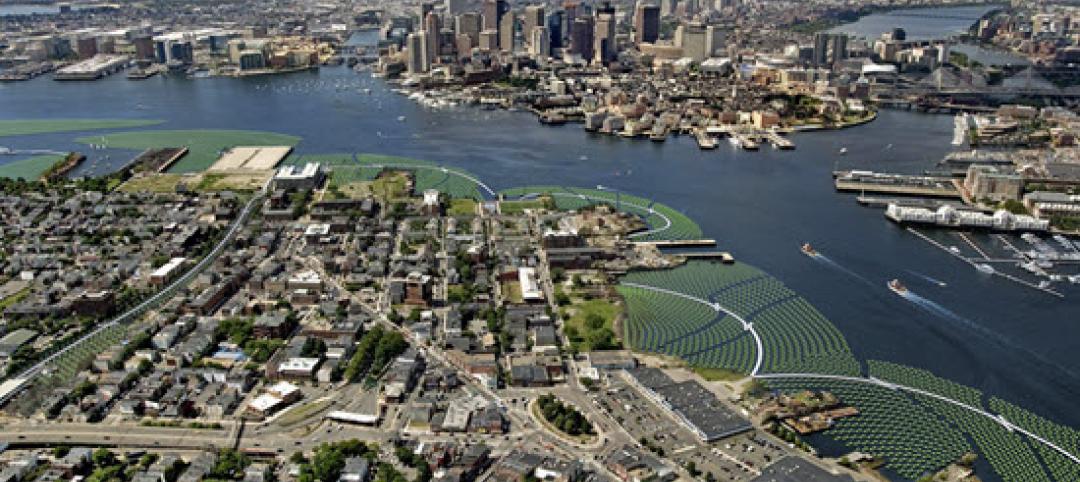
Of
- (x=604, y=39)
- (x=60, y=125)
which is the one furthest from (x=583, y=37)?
(x=60, y=125)

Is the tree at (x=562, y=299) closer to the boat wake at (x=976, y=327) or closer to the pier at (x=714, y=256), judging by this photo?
the pier at (x=714, y=256)

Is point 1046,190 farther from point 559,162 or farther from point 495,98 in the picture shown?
point 495,98

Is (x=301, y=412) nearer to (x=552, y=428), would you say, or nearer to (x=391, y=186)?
(x=552, y=428)

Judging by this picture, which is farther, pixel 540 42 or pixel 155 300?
pixel 540 42

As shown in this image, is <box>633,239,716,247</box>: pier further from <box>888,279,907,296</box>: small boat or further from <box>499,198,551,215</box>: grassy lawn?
<box>888,279,907,296</box>: small boat

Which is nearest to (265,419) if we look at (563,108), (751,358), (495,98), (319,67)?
(751,358)
